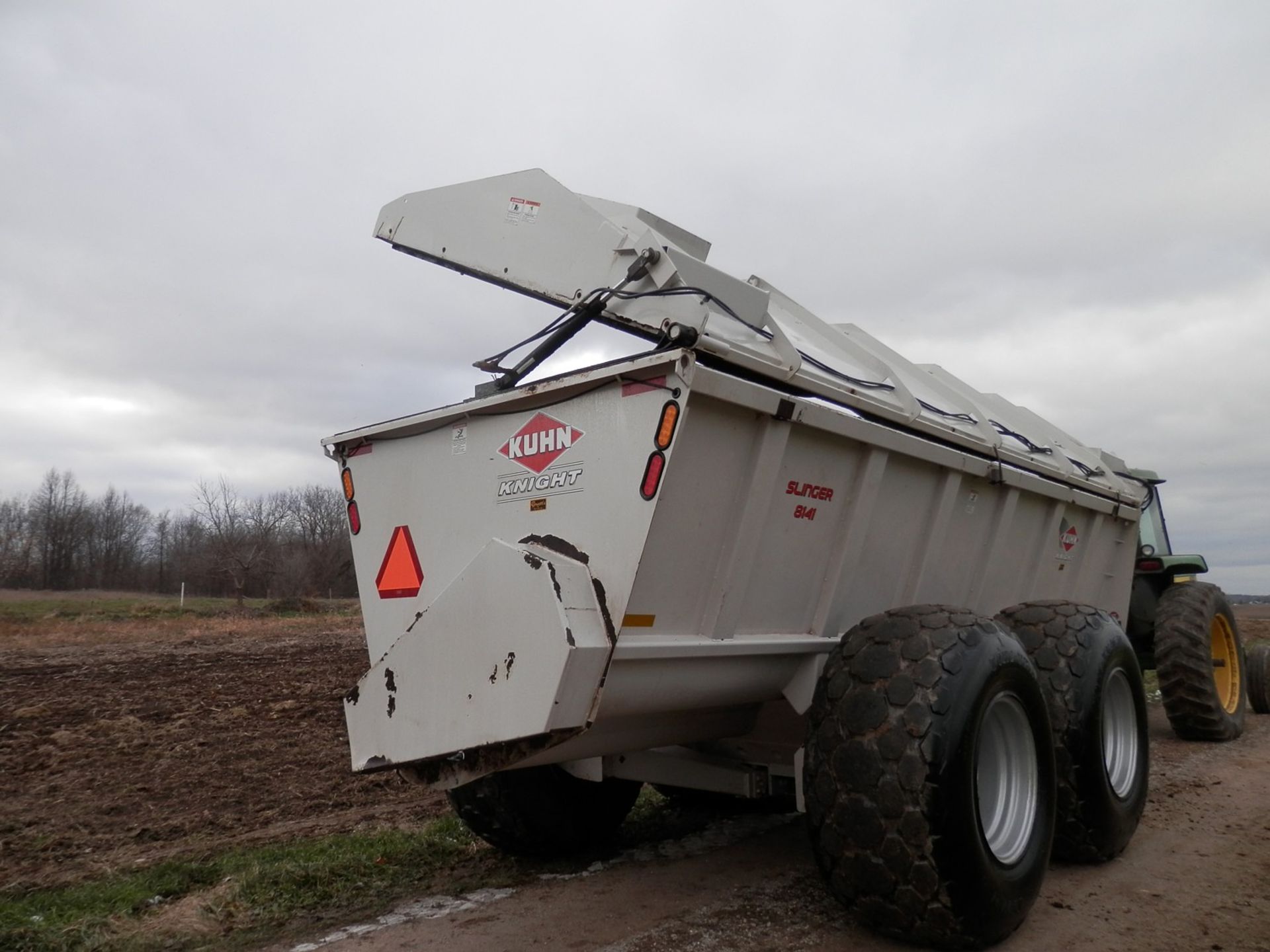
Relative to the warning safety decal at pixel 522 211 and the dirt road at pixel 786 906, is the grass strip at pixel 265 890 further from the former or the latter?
the warning safety decal at pixel 522 211

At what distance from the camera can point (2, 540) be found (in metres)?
60.9

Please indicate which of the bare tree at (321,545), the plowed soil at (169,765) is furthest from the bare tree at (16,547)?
the plowed soil at (169,765)

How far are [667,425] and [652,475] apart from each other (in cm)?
18

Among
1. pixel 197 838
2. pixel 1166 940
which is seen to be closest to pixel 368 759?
pixel 197 838

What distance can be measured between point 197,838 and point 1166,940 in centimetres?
485

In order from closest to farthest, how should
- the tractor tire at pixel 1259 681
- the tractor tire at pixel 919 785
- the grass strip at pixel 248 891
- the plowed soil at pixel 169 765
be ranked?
the tractor tire at pixel 919 785, the grass strip at pixel 248 891, the plowed soil at pixel 169 765, the tractor tire at pixel 1259 681

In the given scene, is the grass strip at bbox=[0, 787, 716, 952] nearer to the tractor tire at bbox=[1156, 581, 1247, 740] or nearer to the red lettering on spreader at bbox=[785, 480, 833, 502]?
the red lettering on spreader at bbox=[785, 480, 833, 502]

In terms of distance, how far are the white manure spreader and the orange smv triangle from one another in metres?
0.02

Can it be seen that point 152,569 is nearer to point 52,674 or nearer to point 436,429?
point 52,674

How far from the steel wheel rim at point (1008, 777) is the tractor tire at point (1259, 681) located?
713cm

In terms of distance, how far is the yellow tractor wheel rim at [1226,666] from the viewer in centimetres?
853

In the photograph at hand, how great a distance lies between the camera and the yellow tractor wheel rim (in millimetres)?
8531

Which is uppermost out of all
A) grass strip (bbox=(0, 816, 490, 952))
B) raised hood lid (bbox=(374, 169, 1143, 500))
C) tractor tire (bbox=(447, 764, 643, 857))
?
raised hood lid (bbox=(374, 169, 1143, 500))

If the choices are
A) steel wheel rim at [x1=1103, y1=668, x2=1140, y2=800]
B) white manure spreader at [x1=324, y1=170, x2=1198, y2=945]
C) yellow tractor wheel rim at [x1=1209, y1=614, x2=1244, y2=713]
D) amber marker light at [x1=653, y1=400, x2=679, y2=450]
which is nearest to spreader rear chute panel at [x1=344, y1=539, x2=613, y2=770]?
white manure spreader at [x1=324, y1=170, x2=1198, y2=945]
